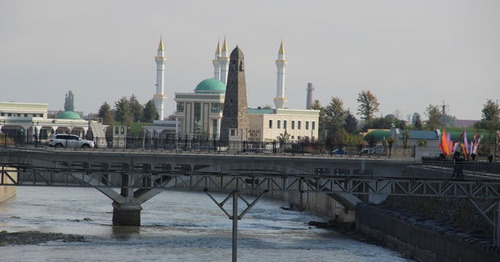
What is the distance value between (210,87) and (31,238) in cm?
9248

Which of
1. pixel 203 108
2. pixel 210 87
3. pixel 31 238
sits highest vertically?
pixel 210 87

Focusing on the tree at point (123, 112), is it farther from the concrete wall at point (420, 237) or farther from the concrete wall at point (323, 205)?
the concrete wall at point (420, 237)

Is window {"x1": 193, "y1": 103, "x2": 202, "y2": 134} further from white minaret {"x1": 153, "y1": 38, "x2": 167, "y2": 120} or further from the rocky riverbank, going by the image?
the rocky riverbank

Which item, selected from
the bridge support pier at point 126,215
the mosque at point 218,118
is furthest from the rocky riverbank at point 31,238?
the mosque at point 218,118

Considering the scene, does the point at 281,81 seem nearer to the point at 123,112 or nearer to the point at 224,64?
the point at 224,64

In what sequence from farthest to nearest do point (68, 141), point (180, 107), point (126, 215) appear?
point (180, 107) < point (68, 141) < point (126, 215)

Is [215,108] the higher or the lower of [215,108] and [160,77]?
the lower

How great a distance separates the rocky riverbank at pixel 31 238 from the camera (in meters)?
49.7

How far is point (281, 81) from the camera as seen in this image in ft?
538

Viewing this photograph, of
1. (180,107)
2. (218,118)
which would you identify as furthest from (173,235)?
(180,107)

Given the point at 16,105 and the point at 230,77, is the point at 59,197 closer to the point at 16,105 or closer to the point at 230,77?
the point at 230,77

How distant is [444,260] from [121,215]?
92.9ft

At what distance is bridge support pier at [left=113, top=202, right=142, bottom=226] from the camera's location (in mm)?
61781

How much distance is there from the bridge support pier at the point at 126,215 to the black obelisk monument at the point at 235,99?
35321mm
